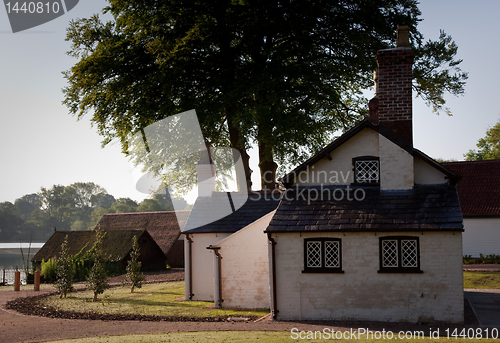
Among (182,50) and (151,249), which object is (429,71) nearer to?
(182,50)

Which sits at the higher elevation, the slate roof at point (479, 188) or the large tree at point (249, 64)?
the large tree at point (249, 64)

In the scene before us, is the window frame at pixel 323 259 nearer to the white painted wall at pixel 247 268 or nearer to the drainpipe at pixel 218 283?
the white painted wall at pixel 247 268

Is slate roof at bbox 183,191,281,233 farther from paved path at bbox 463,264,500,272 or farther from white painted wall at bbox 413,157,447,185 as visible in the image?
paved path at bbox 463,264,500,272

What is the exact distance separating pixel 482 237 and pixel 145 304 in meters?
21.6

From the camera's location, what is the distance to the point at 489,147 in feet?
191

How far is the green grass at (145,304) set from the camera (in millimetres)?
17250

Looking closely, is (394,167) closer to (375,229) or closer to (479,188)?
(375,229)

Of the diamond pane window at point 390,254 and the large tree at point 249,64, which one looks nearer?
the diamond pane window at point 390,254

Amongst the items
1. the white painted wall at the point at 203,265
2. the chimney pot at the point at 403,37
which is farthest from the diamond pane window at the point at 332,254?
the chimney pot at the point at 403,37

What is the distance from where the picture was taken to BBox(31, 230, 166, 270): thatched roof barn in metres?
34.9

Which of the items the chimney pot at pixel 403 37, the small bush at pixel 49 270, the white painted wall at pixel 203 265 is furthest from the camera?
the small bush at pixel 49 270

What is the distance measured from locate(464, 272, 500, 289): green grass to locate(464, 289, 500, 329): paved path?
1166 millimetres

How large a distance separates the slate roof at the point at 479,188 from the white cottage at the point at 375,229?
1744 cm

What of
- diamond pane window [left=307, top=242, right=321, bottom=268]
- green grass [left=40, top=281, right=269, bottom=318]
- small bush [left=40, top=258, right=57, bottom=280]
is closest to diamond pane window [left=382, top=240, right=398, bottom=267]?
diamond pane window [left=307, top=242, right=321, bottom=268]
